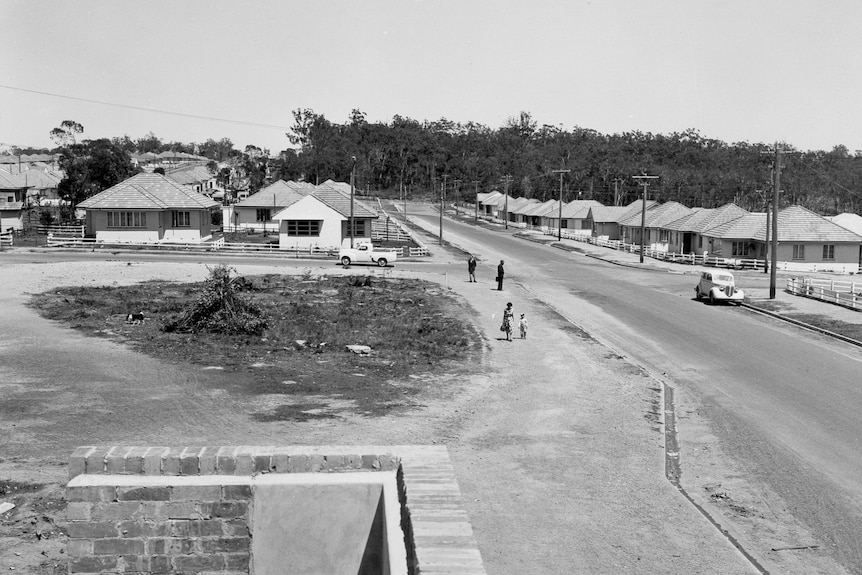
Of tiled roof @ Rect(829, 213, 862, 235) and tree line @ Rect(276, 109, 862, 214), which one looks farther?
tree line @ Rect(276, 109, 862, 214)

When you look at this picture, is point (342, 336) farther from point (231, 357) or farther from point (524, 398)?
point (524, 398)

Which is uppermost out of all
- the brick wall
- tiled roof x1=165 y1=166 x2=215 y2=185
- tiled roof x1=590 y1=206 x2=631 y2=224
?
tiled roof x1=165 y1=166 x2=215 y2=185

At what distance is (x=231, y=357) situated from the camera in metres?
26.6

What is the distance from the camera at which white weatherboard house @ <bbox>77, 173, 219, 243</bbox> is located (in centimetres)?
6688

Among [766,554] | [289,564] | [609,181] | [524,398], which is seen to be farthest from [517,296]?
[609,181]

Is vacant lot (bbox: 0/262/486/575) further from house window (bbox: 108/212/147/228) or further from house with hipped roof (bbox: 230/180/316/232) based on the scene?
house with hipped roof (bbox: 230/180/316/232)

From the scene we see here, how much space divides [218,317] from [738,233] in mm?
47284

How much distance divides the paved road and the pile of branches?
41.2 feet

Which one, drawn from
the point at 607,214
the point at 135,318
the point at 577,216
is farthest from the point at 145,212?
the point at 577,216

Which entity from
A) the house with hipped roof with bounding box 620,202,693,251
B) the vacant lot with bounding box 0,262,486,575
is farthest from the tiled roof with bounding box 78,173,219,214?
the house with hipped roof with bounding box 620,202,693,251

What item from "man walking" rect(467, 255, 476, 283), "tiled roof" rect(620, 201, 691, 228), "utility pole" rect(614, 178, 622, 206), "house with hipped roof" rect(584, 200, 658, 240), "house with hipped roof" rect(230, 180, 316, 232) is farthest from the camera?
"utility pole" rect(614, 178, 622, 206)

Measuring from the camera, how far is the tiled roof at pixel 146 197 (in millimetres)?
66750

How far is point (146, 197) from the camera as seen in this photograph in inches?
2648

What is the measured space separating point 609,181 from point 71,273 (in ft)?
377
